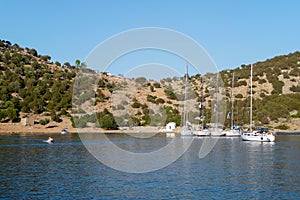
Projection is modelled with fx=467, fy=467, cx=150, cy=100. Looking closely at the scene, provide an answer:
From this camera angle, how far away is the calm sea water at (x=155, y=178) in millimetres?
29820

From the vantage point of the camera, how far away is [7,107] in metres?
100

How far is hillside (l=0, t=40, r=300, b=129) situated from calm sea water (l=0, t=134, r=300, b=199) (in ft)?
155

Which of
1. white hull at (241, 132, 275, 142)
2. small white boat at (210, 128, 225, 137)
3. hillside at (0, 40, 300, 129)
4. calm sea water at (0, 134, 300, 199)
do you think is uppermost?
hillside at (0, 40, 300, 129)

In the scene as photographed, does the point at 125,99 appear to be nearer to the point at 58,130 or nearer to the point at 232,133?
the point at 58,130

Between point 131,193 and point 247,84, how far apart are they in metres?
110

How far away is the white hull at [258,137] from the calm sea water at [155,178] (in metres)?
18.4

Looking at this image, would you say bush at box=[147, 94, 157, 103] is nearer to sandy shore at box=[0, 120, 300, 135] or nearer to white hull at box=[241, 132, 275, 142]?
sandy shore at box=[0, 120, 300, 135]

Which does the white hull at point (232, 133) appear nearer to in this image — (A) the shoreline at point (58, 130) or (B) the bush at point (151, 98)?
(A) the shoreline at point (58, 130)

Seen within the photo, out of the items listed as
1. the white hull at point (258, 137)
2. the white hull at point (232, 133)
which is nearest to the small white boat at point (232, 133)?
the white hull at point (232, 133)

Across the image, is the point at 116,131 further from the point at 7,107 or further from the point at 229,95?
the point at 229,95

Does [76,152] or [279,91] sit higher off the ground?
[279,91]

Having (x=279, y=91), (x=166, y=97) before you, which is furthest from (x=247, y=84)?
(x=166, y=97)

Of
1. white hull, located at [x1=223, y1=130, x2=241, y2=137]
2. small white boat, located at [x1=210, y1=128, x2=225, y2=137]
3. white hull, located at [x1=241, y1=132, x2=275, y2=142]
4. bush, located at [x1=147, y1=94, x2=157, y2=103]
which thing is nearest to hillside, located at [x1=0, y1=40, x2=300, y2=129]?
bush, located at [x1=147, y1=94, x2=157, y2=103]

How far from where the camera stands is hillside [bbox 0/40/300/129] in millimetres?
99688
